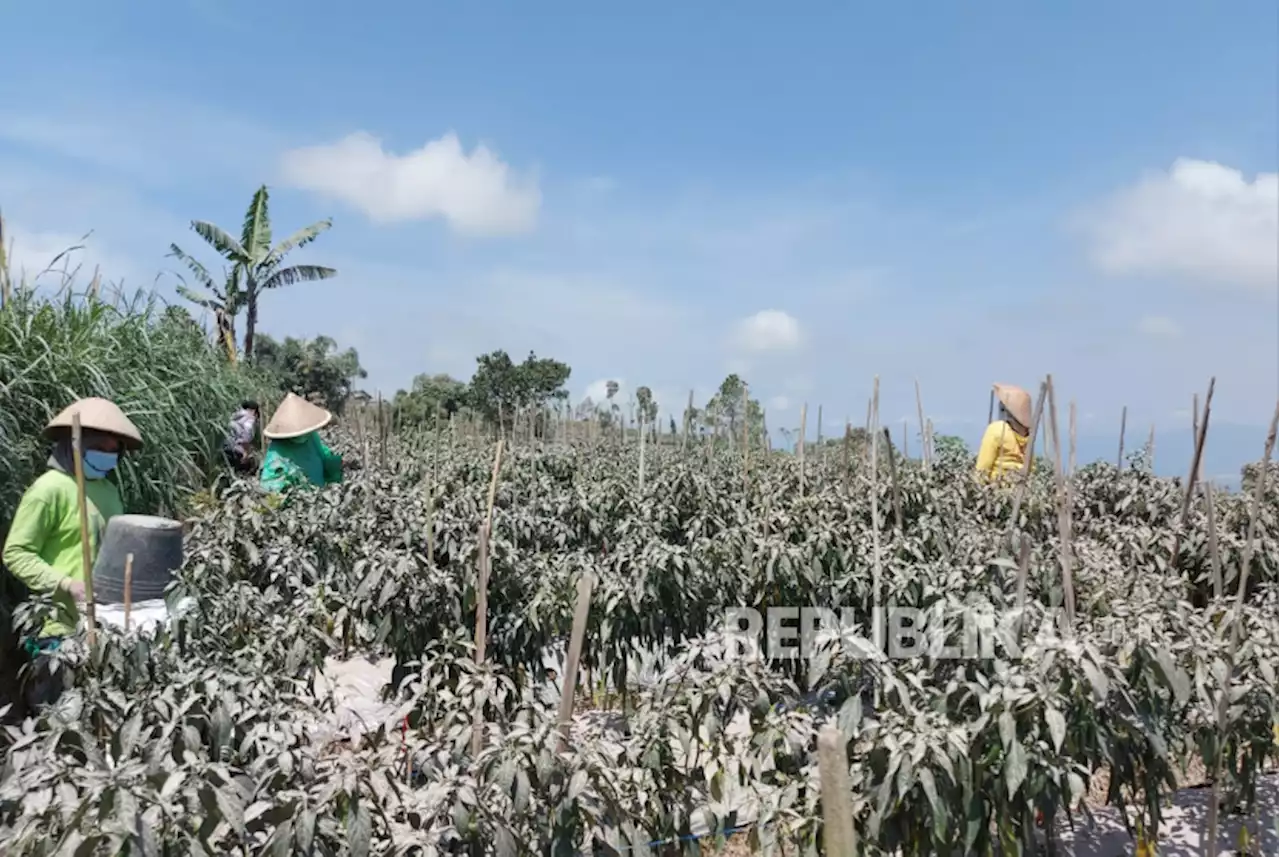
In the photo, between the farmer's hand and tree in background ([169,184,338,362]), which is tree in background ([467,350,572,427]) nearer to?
tree in background ([169,184,338,362])

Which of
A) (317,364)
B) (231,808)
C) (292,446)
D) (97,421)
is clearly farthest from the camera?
(317,364)

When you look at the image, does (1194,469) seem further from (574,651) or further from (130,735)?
(130,735)

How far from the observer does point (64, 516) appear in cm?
291

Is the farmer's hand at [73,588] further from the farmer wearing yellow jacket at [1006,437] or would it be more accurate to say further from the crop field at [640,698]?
the farmer wearing yellow jacket at [1006,437]

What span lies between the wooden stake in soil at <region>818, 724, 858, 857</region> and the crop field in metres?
0.59

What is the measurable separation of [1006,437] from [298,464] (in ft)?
14.4

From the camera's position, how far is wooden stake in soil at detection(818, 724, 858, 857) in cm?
112

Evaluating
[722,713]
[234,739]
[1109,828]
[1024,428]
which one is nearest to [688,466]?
[1024,428]

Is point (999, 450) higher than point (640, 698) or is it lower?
higher

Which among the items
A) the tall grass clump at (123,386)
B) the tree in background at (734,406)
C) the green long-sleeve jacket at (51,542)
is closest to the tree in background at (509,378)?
the tree in background at (734,406)

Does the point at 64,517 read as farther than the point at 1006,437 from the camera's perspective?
No

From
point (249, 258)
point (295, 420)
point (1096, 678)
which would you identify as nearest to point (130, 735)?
point (1096, 678)

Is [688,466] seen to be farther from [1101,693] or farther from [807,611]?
[1101,693]

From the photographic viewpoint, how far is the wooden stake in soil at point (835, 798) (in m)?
1.12
